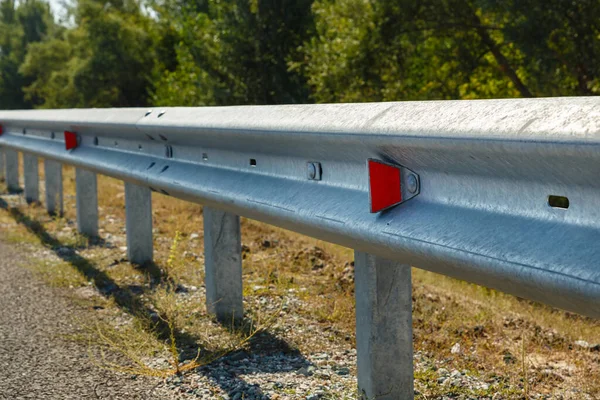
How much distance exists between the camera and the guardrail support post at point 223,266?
4.82 meters

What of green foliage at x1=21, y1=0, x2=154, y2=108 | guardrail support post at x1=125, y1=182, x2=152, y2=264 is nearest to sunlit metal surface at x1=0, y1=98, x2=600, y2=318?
guardrail support post at x1=125, y1=182, x2=152, y2=264

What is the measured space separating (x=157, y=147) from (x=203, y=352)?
1.45 meters

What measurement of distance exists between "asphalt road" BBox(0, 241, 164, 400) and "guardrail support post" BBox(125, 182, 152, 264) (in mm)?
986

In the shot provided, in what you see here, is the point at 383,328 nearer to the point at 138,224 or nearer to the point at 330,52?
the point at 138,224

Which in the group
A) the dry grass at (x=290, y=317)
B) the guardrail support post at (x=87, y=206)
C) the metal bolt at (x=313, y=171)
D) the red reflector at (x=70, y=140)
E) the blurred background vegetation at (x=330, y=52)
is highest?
the blurred background vegetation at (x=330, y=52)

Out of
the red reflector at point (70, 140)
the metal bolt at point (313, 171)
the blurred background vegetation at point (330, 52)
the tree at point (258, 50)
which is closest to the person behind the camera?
the metal bolt at point (313, 171)

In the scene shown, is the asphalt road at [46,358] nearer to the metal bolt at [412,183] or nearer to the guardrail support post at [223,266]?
the guardrail support post at [223,266]

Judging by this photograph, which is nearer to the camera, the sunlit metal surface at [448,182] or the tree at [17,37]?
the sunlit metal surface at [448,182]

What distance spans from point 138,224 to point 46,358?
8.26 feet

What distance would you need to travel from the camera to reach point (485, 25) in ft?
50.9

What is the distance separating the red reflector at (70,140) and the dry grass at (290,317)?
3.24 feet

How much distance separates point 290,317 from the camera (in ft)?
16.0

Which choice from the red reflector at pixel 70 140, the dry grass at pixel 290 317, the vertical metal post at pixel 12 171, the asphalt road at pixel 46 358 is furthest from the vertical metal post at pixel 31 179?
the asphalt road at pixel 46 358

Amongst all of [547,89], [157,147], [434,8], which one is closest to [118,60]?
[434,8]
